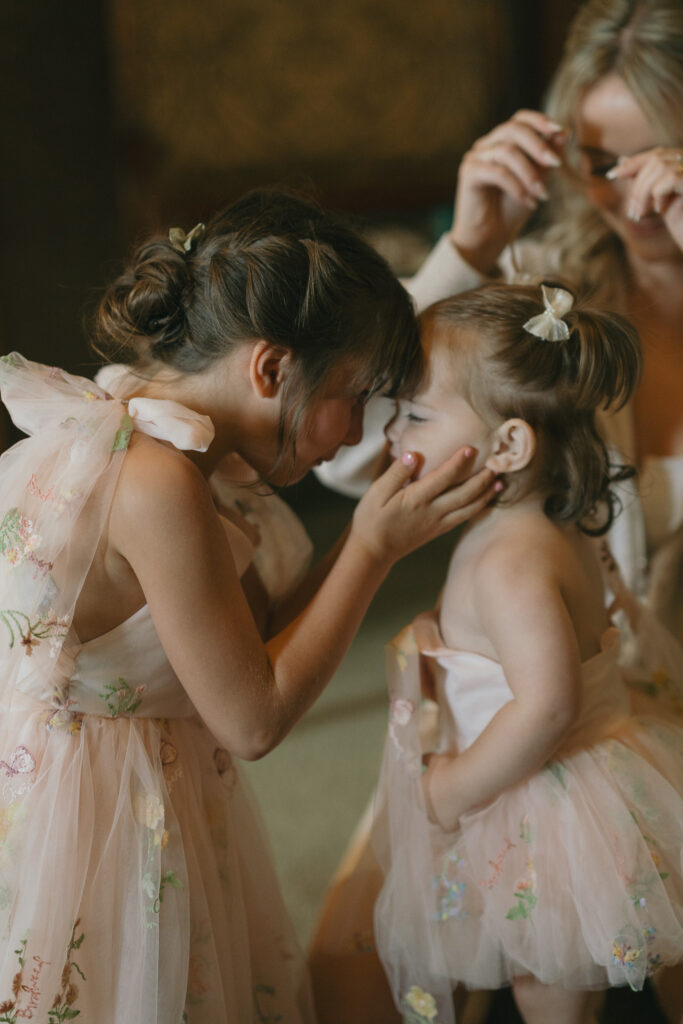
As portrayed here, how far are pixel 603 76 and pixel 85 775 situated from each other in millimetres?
1202

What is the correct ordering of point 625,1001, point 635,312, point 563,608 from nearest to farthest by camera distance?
1. point 563,608
2. point 625,1001
3. point 635,312

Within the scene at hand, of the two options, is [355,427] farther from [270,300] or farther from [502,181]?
[502,181]

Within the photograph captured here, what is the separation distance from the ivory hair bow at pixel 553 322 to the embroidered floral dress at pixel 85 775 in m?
0.38

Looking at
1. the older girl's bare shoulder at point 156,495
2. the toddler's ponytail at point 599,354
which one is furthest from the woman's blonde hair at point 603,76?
the older girl's bare shoulder at point 156,495

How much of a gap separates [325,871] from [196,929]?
656 mm

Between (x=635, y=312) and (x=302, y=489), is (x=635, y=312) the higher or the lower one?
the higher one

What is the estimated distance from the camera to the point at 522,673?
3.20 feet

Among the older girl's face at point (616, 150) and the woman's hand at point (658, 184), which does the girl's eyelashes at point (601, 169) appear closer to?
the older girl's face at point (616, 150)

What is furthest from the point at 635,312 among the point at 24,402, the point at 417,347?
the point at 24,402

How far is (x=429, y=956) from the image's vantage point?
3.41ft

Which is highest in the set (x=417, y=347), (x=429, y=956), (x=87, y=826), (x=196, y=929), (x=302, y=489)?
(x=417, y=347)

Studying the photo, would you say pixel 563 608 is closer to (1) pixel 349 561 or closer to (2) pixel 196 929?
(1) pixel 349 561

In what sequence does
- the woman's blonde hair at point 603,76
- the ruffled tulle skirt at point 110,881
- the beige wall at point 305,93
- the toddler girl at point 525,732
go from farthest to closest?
the beige wall at point 305,93 → the woman's blonde hair at point 603,76 → the toddler girl at point 525,732 → the ruffled tulle skirt at point 110,881

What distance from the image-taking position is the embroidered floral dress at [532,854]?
0.95 metres
